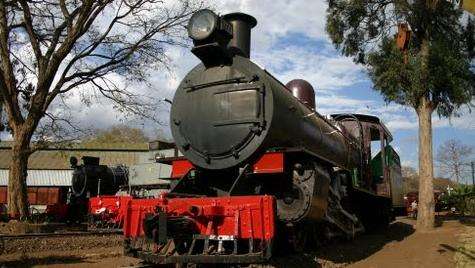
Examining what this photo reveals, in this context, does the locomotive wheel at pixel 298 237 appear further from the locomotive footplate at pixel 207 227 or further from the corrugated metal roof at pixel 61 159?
the corrugated metal roof at pixel 61 159

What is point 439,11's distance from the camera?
17.8m

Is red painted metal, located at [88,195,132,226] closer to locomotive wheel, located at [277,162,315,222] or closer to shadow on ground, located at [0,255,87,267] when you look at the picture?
shadow on ground, located at [0,255,87,267]

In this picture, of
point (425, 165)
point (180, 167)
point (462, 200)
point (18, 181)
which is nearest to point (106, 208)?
point (18, 181)

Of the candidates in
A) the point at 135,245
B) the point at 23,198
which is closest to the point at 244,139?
the point at 135,245

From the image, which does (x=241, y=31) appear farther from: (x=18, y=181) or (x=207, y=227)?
(x=18, y=181)

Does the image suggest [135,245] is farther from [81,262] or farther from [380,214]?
[380,214]

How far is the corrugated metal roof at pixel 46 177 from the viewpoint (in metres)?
47.7

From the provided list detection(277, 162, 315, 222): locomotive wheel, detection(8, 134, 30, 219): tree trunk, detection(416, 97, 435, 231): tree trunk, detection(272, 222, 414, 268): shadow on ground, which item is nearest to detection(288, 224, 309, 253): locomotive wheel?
detection(272, 222, 414, 268): shadow on ground

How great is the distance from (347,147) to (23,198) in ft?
33.1

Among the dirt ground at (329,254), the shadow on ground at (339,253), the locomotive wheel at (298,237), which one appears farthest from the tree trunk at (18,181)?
the locomotive wheel at (298,237)

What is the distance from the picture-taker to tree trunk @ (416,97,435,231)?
1770 cm

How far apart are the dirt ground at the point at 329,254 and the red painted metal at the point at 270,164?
1.30 m

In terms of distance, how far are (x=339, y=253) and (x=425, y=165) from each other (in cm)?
971

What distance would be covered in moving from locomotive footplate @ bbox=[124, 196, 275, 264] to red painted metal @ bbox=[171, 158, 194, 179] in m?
0.86
